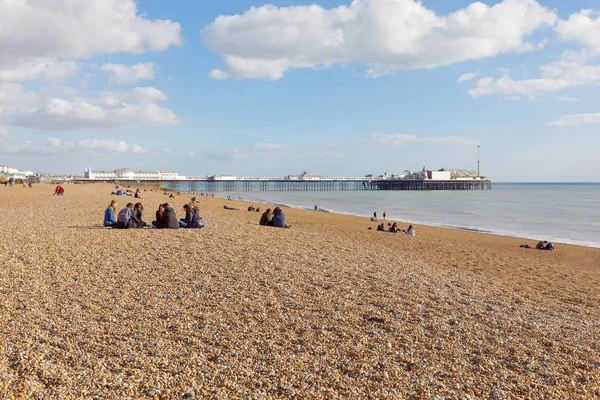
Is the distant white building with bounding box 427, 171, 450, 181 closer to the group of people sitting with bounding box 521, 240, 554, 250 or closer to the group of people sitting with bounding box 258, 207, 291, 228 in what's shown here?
the group of people sitting with bounding box 521, 240, 554, 250

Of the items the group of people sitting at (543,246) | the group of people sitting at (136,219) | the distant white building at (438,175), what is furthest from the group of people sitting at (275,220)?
the distant white building at (438,175)

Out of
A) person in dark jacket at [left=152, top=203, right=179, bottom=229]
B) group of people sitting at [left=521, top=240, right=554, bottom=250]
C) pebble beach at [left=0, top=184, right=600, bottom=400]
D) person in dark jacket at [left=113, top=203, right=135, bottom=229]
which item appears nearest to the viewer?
pebble beach at [left=0, top=184, right=600, bottom=400]

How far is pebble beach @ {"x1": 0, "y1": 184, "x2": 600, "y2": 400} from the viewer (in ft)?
11.1

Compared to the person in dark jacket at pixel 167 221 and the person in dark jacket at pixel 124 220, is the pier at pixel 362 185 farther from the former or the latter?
the person in dark jacket at pixel 124 220

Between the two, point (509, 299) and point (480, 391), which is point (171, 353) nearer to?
point (480, 391)

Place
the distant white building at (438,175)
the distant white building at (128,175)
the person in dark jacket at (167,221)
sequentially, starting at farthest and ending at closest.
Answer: the distant white building at (438,175), the distant white building at (128,175), the person in dark jacket at (167,221)

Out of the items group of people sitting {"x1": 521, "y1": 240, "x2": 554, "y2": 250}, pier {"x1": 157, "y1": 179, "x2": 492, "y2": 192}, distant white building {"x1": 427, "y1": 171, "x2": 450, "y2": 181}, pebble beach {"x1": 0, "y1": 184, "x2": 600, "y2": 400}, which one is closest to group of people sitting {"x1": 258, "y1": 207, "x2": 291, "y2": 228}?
pebble beach {"x1": 0, "y1": 184, "x2": 600, "y2": 400}

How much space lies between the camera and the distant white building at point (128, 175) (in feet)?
327

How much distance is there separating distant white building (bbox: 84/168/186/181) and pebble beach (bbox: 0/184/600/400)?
94987 mm

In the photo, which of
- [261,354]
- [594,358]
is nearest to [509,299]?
[594,358]

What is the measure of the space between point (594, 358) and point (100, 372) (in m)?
4.49

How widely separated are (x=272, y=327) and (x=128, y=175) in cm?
11046

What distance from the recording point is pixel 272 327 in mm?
4527

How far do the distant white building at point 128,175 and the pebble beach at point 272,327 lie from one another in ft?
312
